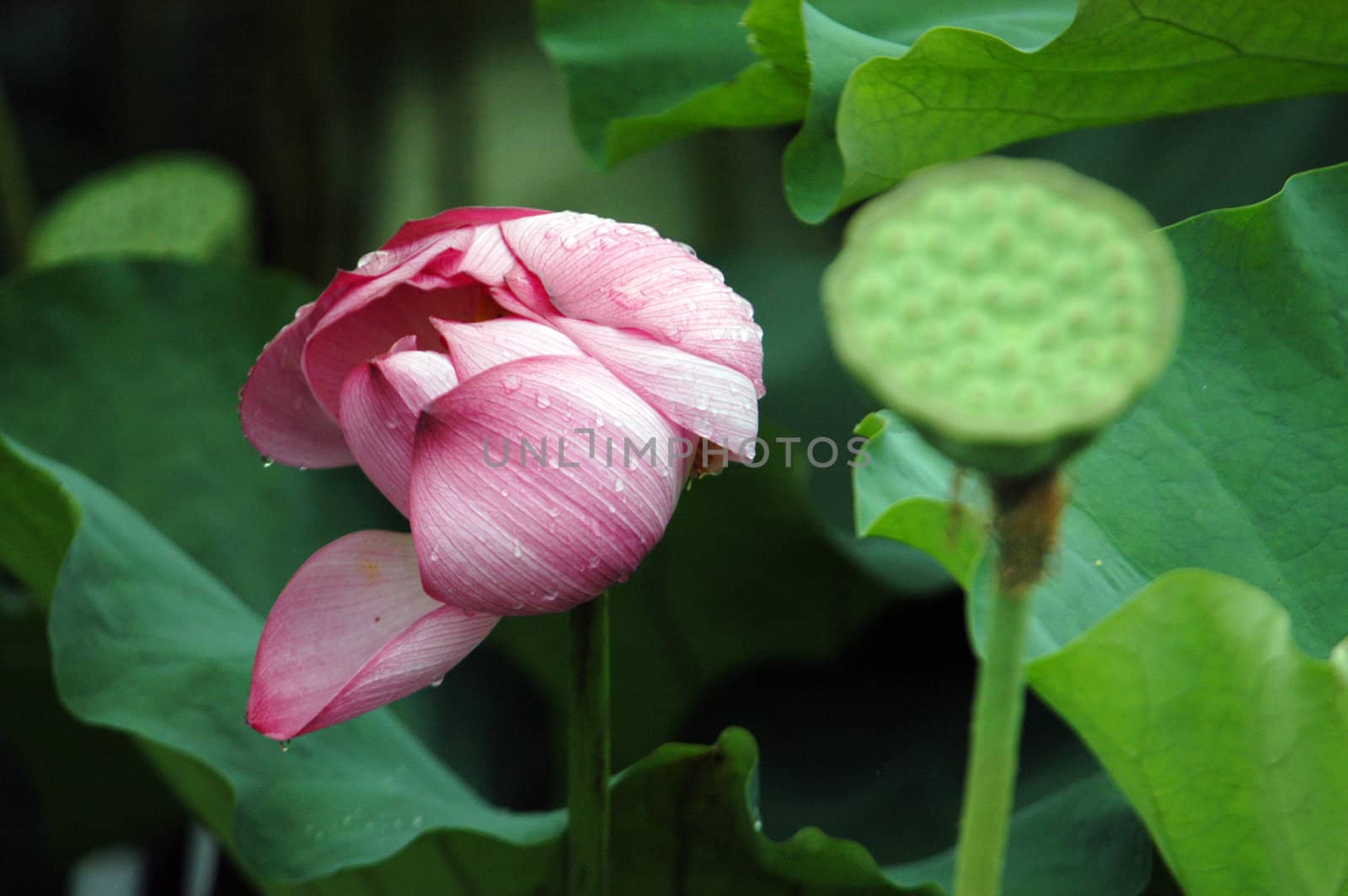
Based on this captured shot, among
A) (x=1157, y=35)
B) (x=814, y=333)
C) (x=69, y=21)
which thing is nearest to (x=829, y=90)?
(x=1157, y=35)

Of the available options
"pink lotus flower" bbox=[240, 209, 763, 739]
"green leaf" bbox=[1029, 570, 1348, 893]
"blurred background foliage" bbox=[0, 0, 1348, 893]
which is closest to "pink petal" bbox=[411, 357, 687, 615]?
"pink lotus flower" bbox=[240, 209, 763, 739]

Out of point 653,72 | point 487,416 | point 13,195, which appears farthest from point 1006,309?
point 13,195

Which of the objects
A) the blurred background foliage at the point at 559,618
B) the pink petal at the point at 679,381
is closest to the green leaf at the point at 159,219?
the blurred background foliage at the point at 559,618

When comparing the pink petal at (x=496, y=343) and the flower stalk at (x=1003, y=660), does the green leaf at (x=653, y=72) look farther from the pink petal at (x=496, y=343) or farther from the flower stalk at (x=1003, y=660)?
the flower stalk at (x=1003, y=660)

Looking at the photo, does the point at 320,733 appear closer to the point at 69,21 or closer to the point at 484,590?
the point at 484,590

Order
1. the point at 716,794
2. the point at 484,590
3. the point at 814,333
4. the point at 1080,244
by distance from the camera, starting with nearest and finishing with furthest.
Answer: the point at 1080,244 → the point at 484,590 → the point at 716,794 → the point at 814,333

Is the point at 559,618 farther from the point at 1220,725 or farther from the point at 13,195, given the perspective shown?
the point at 13,195

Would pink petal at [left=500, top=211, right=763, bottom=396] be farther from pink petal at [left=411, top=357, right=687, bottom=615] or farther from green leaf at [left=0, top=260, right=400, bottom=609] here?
green leaf at [left=0, top=260, right=400, bottom=609]
